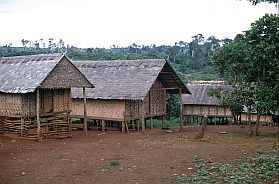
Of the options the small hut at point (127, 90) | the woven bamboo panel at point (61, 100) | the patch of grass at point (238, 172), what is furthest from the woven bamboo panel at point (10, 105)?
the patch of grass at point (238, 172)

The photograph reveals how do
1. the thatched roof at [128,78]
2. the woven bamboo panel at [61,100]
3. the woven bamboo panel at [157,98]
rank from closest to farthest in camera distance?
the woven bamboo panel at [61,100]
the thatched roof at [128,78]
the woven bamboo panel at [157,98]

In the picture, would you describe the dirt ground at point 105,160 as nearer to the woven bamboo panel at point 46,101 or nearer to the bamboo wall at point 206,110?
the woven bamboo panel at point 46,101

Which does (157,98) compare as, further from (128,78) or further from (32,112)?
(32,112)

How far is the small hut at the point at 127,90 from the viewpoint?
2427 cm

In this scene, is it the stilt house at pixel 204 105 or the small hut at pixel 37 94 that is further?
the stilt house at pixel 204 105

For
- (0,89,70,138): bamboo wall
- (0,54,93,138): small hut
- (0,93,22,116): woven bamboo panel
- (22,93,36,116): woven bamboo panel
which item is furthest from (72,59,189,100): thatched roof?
(0,93,22,116): woven bamboo panel

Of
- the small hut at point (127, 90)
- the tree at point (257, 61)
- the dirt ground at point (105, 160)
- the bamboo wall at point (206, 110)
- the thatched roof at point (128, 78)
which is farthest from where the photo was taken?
the bamboo wall at point (206, 110)

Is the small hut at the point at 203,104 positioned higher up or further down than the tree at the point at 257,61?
further down

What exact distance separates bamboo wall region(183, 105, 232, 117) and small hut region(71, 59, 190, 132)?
709 cm

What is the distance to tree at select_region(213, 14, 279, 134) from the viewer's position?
60.4 ft

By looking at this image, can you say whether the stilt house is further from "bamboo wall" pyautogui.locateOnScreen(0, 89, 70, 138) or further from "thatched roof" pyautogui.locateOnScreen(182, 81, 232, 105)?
"bamboo wall" pyautogui.locateOnScreen(0, 89, 70, 138)

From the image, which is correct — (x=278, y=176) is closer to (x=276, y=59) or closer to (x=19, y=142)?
(x=276, y=59)

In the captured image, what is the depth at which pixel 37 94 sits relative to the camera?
19.3 m

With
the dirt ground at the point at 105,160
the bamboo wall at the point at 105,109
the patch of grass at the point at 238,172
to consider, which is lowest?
the dirt ground at the point at 105,160
